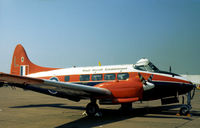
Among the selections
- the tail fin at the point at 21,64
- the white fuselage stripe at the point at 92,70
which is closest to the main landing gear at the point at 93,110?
the white fuselage stripe at the point at 92,70

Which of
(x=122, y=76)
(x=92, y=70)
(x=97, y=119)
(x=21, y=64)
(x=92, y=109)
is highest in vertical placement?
(x=21, y=64)

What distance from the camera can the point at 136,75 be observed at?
12.9 meters

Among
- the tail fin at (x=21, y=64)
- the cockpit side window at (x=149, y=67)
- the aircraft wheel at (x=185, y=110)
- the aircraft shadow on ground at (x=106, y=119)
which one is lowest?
the aircraft shadow on ground at (x=106, y=119)

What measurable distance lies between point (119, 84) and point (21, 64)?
33.4ft

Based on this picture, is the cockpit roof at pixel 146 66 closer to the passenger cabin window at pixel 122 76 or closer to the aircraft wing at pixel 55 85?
the passenger cabin window at pixel 122 76

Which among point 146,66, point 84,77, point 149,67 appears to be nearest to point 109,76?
point 84,77

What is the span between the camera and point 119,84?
11602mm

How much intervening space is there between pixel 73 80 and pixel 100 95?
366 cm

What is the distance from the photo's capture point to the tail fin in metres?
17.7

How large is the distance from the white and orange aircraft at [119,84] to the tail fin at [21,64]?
2800 mm

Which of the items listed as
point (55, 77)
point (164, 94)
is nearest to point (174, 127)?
point (164, 94)

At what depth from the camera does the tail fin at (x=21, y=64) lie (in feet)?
58.0

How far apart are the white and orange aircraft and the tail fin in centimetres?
280

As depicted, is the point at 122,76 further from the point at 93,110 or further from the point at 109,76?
the point at 93,110
